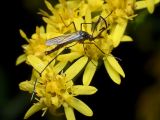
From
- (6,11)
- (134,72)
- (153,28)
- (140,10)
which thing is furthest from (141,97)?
(6,11)

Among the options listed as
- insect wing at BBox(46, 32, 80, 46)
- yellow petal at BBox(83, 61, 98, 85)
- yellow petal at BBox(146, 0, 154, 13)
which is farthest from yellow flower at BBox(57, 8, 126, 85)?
yellow petal at BBox(146, 0, 154, 13)

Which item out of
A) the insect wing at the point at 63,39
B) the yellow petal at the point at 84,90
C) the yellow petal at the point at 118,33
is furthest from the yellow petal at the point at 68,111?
the yellow petal at the point at 118,33

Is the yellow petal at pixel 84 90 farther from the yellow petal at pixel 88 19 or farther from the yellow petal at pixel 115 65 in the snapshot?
the yellow petal at pixel 88 19

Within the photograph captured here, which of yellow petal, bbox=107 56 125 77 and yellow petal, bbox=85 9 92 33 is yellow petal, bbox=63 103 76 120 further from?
yellow petal, bbox=85 9 92 33

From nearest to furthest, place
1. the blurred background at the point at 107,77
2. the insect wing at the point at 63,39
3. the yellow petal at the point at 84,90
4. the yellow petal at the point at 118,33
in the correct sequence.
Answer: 1. the yellow petal at the point at 84,90
2. the insect wing at the point at 63,39
3. the yellow petal at the point at 118,33
4. the blurred background at the point at 107,77

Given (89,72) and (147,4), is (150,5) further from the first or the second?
(89,72)

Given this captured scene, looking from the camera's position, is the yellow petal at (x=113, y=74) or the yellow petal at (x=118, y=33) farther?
the yellow petal at (x=118, y=33)
